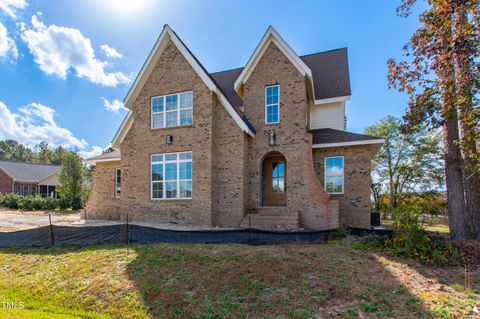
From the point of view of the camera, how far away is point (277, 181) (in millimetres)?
14172

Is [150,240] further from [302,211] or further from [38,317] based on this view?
[302,211]

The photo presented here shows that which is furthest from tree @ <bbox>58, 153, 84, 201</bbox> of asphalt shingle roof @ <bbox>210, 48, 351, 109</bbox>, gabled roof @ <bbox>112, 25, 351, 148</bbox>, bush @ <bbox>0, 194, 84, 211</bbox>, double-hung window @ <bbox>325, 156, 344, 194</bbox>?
double-hung window @ <bbox>325, 156, 344, 194</bbox>

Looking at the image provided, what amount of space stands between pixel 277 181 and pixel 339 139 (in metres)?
3.60

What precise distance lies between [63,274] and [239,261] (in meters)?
4.74

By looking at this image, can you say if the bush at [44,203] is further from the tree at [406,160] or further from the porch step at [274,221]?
the tree at [406,160]

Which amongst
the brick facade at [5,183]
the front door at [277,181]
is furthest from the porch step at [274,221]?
the brick facade at [5,183]

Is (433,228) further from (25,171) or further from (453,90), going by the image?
(25,171)

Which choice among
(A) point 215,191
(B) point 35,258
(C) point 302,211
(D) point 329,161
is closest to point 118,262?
(B) point 35,258

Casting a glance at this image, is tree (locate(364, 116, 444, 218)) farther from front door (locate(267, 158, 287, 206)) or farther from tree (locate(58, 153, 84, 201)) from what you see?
tree (locate(58, 153, 84, 201))

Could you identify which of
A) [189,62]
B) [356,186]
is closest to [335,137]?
[356,186]

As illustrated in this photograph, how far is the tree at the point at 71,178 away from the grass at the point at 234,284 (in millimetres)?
21726

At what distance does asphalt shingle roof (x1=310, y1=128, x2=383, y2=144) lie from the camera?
12622 mm

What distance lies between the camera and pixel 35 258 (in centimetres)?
883

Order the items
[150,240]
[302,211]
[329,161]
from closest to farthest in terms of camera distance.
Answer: [150,240]
[302,211]
[329,161]
